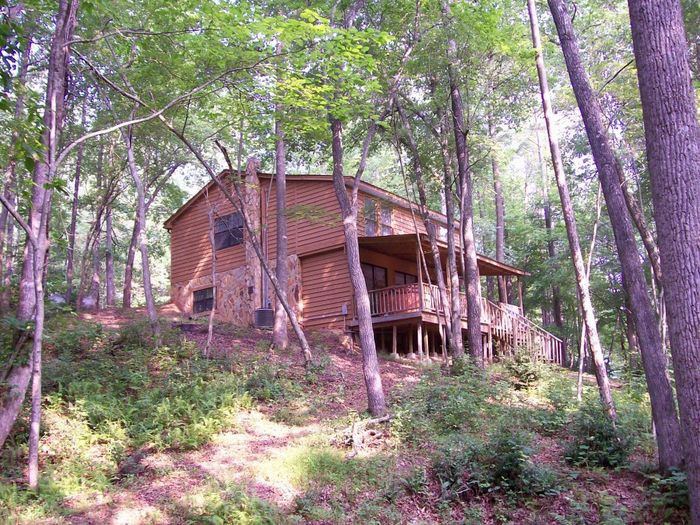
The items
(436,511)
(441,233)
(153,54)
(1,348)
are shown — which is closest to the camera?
(436,511)

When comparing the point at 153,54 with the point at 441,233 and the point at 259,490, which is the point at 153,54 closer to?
the point at 259,490

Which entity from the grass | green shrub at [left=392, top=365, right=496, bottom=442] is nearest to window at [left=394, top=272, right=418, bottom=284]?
green shrub at [left=392, top=365, right=496, bottom=442]

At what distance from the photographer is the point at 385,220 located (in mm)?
22531

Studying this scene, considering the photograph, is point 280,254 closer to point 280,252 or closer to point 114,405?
point 280,252

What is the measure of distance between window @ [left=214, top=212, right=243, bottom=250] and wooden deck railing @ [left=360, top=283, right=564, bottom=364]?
21.5ft

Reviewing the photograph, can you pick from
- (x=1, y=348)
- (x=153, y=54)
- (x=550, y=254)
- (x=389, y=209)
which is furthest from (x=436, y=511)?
(x=550, y=254)

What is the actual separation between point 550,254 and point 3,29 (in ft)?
89.7

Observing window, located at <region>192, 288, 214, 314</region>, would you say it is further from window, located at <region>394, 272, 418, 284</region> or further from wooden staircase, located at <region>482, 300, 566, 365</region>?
wooden staircase, located at <region>482, 300, 566, 365</region>

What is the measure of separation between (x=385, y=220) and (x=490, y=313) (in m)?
5.43

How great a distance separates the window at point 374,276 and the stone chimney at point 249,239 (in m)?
4.15

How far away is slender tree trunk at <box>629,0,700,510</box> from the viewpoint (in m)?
5.64

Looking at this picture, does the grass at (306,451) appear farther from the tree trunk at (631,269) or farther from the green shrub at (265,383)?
the tree trunk at (631,269)

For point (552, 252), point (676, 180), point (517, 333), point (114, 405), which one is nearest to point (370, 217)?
point (517, 333)

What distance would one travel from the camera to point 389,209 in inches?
883
